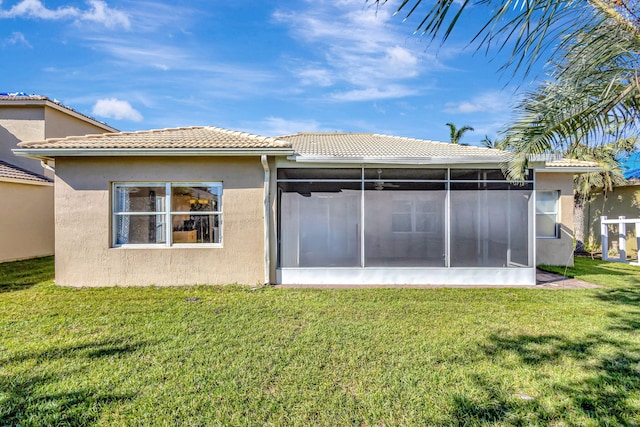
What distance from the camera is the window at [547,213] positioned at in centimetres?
1352

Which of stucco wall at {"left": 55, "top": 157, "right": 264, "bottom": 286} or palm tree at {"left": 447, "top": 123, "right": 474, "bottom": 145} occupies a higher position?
palm tree at {"left": 447, "top": 123, "right": 474, "bottom": 145}

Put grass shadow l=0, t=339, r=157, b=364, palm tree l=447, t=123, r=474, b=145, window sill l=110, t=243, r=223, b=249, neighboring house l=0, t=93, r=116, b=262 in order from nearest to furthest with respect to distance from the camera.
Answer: grass shadow l=0, t=339, r=157, b=364 < window sill l=110, t=243, r=223, b=249 < neighboring house l=0, t=93, r=116, b=262 < palm tree l=447, t=123, r=474, b=145

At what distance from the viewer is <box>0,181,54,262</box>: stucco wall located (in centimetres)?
1363

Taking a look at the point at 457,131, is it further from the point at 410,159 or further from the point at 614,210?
the point at 410,159

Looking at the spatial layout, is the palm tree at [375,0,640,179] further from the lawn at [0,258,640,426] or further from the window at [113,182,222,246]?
Result: the window at [113,182,222,246]

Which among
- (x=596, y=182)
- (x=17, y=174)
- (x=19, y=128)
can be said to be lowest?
(x=596, y=182)

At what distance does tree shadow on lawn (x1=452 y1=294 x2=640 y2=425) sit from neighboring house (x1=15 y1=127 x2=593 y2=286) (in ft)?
13.9

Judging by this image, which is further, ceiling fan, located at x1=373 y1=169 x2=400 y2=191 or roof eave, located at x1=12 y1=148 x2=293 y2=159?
ceiling fan, located at x1=373 y1=169 x2=400 y2=191

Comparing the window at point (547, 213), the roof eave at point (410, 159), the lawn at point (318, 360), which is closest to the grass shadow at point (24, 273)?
the lawn at point (318, 360)

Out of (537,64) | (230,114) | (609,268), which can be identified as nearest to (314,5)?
(537,64)

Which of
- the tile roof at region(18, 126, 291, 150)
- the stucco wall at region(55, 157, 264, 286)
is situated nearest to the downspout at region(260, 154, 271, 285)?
the stucco wall at region(55, 157, 264, 286)

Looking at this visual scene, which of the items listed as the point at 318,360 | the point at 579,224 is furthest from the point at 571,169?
the point at 318,360

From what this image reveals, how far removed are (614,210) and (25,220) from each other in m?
28.5

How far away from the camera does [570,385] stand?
4168 mm
